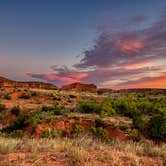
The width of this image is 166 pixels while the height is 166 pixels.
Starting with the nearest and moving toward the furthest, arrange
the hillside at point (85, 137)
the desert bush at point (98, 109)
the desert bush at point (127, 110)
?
the hillside at point (85, 137) < the desert bush at point (98, 109) < the desert bush at point (127, 110)

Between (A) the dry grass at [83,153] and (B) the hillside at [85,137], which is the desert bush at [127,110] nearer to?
(B) the hillside at [85,137]

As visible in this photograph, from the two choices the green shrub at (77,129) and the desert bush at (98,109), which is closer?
the green shrub at (77,129)

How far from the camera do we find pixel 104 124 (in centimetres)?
2148

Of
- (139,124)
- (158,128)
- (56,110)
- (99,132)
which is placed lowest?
(99,132)

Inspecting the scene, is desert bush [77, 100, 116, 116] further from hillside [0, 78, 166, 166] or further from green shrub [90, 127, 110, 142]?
green shrub [90, 127, 110, 142]

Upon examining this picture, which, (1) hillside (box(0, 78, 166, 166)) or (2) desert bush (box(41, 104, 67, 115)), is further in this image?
(2) desert bush (box(41, 104, 67, 115))

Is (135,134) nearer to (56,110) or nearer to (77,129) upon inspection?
(77,129)

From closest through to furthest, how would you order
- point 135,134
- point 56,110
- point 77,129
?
1. point 135,134
2. point 77,129
3. point 56,110

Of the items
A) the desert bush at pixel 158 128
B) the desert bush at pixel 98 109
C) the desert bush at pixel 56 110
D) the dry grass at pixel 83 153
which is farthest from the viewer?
the desert bush at pixel 98 109

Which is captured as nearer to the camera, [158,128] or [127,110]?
[158,128]

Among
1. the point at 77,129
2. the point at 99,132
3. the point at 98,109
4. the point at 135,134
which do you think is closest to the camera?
the point at 99,132

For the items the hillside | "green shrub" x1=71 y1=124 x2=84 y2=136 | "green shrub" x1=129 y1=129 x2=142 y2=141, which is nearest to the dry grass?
the hillside

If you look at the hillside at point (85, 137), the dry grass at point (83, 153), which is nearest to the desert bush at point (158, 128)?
the hillside at point (85, 137)

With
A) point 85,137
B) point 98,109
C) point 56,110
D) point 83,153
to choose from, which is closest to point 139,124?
point 98,109
